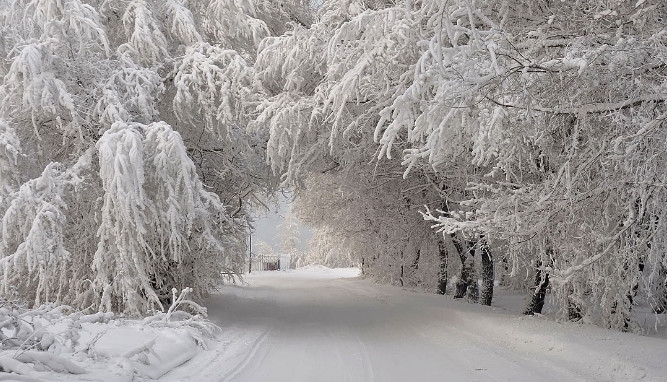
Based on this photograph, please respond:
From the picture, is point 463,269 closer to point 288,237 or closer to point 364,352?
point 364,352

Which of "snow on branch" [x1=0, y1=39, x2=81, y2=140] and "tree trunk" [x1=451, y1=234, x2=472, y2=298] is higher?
"snow on branch" [x1=0, y1=39, x2=81, y2=140]

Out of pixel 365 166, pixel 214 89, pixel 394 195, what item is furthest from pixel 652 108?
pixel 394 195

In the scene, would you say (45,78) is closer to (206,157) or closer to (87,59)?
(87,59)

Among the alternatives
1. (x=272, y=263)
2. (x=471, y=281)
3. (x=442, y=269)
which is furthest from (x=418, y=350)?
(x=272, y=263)

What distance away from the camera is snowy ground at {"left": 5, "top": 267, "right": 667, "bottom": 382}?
6805mm

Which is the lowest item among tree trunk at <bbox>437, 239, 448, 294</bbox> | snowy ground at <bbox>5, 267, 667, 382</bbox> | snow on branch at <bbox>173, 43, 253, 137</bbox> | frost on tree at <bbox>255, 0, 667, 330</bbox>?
snowy ground at <bbox>5, 267, 667, 382</bbox>

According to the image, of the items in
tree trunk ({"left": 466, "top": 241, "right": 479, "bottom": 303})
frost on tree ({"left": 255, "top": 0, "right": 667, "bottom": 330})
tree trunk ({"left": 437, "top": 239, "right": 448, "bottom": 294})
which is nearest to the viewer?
frost on tree ({"left": 255, "top": 0, "right": 667, "bottom": 330})

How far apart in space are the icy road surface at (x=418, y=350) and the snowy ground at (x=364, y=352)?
0.05ft

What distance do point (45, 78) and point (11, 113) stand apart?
41.4 inches

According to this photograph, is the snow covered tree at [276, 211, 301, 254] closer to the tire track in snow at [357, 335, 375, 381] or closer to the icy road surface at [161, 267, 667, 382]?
the icy road surface at [161, 267, 667, 382]

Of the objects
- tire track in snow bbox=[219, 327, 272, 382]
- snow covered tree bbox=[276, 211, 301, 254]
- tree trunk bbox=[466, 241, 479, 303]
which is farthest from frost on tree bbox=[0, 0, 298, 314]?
snow covered tree bbox=[276, 211, 301, 254]

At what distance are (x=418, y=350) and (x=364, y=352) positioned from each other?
0.83 meters

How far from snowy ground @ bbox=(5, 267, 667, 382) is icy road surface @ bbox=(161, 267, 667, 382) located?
0.6 inches

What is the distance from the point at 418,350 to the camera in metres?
9.27
